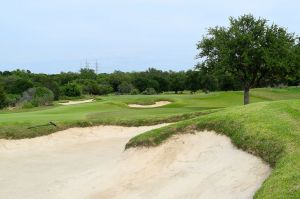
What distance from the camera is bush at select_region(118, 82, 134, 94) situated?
99.6m

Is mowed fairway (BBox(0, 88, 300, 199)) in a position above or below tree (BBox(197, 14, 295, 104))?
below

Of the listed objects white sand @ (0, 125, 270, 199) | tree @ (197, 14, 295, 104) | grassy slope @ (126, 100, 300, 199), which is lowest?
white sand @ (0, 125, 270, 199)

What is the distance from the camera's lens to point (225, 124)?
568 inches

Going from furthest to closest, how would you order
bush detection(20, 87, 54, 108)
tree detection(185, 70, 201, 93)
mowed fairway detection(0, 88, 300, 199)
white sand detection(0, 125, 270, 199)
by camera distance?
tree detection(185, 70, 201, 93), bush detection(20, 87, 54, 108), white sand detection(0, 125, 270, 199), mowed fairway detection(0, 88, 300, 199)

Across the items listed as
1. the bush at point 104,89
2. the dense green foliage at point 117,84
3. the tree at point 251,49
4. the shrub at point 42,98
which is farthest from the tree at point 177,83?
the tree at point 251,49

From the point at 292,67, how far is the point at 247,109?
2101cm

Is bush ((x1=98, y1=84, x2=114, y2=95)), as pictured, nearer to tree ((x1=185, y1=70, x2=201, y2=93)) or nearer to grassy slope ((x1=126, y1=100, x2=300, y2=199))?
tree ((x1=185, y1=70, x2=201, y2=93))

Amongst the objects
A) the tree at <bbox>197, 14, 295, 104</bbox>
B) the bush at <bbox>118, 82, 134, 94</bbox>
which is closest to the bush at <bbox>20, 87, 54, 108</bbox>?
the tree at <bbox>197, 14, 295, 104</bbox>

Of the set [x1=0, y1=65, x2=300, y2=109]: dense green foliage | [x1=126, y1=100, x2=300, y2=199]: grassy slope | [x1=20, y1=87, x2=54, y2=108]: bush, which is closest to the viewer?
[x1=126, y1=100, x2=300, y2=199]: grassy slope

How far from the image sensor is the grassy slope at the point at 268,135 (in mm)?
8531

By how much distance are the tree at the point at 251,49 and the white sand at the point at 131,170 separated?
56.6ft

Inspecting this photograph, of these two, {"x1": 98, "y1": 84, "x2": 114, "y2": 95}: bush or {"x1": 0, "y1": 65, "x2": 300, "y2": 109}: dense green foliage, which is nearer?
{"x1": 0, "y1": 65, "x2": 300, "y2": 109}: dense green foliage

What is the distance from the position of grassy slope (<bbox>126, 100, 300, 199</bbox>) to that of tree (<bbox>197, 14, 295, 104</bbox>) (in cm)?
1878

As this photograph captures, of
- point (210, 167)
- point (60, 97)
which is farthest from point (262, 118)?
point (60, 97)
